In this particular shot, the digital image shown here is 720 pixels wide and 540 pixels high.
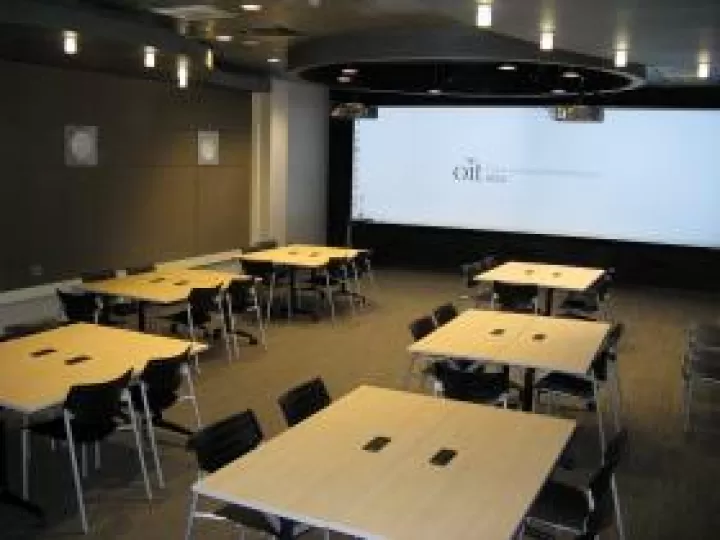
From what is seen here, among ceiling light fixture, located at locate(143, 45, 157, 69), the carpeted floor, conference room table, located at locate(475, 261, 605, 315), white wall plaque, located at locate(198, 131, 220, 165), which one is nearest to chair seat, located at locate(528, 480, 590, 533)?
the carpeted floor

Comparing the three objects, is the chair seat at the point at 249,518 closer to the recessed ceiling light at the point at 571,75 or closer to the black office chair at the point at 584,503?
the black office chair at the point at 584,503

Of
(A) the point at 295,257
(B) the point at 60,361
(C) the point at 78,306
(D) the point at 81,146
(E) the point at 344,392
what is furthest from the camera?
(A) the point at 295,257

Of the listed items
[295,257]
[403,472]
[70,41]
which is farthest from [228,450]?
[295,257]

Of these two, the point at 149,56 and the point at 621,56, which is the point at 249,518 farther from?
the point at 149,56

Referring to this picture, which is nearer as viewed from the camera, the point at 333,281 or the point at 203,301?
the point at 203,301

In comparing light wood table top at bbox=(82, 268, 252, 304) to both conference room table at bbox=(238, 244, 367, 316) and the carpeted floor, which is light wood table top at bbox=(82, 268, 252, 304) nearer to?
the carpeted floor

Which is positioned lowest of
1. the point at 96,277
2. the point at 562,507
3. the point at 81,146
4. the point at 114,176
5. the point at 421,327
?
the point at 562,507

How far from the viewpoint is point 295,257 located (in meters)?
9.82

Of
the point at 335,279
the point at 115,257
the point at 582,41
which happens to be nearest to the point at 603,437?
the point at 582,41

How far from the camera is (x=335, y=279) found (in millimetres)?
10484

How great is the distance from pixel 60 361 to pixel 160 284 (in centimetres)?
293

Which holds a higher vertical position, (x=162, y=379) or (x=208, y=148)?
(x=208, y=148)

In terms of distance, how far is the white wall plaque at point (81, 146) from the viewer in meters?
9.11

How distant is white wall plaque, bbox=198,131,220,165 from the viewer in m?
11.5
